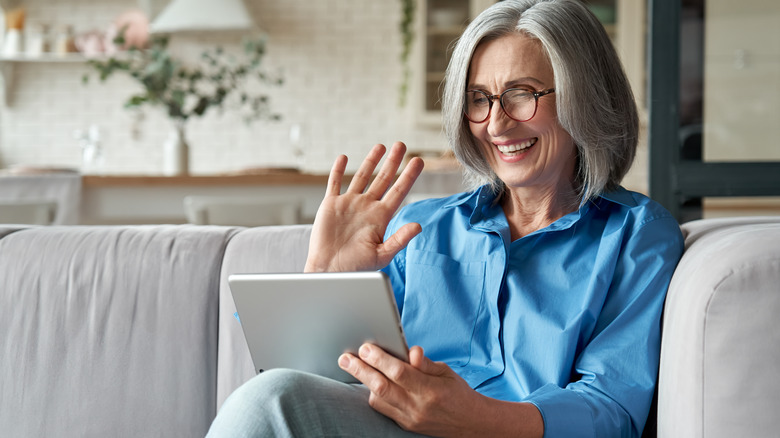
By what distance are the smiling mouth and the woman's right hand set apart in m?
0.17

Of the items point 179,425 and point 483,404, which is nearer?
point 483,404

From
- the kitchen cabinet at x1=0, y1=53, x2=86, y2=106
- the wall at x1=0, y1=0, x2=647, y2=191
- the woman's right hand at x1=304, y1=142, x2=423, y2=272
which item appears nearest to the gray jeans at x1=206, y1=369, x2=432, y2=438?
the woman's right hand at x1=304, y1=142, x2=423, y2=272

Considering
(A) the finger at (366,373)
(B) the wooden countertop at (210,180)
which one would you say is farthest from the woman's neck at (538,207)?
(B) the wooden countertop at (210,180)

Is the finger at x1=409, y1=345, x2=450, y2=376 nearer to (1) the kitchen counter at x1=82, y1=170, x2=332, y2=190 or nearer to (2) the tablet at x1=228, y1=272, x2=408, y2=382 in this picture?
(2) the tablet at x1=228, y1=272, x2=408, y2=382

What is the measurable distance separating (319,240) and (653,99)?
1.38 metres

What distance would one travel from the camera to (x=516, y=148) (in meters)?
1.42

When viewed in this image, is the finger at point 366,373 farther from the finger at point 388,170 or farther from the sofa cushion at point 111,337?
the sofa cushion at point 111,337

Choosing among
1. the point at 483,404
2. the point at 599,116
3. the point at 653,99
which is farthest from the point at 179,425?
the point at 653,99

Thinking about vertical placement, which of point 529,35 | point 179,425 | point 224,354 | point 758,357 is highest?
point 529,35

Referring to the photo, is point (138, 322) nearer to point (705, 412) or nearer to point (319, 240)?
point (319, 240)

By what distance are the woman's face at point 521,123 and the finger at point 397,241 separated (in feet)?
0.78

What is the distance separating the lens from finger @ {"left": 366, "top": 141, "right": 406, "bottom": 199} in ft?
4.53

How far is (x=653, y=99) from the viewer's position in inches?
93.1

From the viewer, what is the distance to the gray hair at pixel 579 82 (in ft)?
4.41
